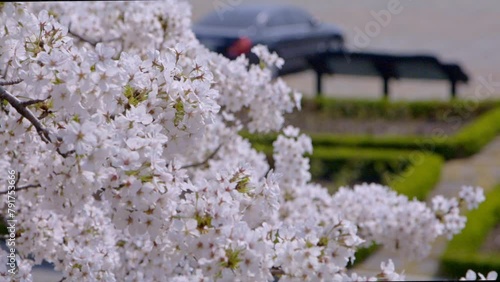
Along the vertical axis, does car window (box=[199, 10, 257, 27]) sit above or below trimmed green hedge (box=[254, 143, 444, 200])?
below

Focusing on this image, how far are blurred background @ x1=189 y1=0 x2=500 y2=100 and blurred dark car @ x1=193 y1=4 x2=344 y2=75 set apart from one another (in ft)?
1.52

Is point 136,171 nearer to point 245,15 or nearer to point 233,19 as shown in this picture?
point 233,19

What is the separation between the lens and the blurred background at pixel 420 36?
1636 centimetres

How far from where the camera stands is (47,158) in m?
3.45

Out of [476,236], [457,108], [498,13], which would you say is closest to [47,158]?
[476,236]

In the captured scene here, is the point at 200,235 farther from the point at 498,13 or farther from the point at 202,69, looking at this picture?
the point at 498,13

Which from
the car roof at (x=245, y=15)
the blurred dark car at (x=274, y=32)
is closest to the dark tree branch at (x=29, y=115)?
the blurred dark car at (x=274, y=32)

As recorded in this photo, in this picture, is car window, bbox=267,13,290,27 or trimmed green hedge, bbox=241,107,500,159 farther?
car window, bbox=267,13,290,27

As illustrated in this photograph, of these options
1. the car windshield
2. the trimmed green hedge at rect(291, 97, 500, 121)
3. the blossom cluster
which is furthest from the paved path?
the car windshield

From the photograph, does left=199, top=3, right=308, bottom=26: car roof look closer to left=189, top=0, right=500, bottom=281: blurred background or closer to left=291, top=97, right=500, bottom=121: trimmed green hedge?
left=189, top=0, right=500, bottom=281: blurred background

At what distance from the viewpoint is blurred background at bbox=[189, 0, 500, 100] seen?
16359 millimetres

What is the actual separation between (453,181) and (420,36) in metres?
8.57

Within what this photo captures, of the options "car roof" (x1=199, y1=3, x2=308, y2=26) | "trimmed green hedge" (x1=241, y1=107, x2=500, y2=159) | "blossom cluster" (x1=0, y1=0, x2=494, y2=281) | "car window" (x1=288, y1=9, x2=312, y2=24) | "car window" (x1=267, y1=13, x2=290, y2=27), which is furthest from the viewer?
"car window" (x1=288, y1=9, x2=312, y2=24)

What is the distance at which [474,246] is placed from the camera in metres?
8.46
